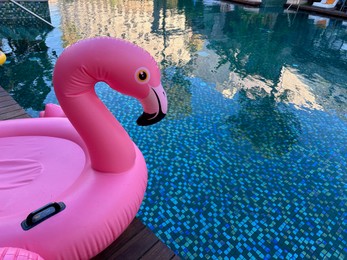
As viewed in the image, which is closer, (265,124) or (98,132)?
(98,132)

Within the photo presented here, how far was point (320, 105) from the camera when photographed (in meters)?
4.77

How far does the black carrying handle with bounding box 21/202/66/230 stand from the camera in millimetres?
1404

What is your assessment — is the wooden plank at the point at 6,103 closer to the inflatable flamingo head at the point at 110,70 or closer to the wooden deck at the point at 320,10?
the inflatable flamingo head at the point at 110,70

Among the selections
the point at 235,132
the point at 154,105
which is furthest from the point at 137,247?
the point at 235,132

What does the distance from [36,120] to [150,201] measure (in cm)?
137

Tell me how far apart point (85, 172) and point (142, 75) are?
2.66 ft

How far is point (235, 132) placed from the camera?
3891 mm

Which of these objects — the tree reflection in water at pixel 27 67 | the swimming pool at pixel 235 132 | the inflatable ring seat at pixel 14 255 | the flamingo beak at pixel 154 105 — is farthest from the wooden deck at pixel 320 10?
the inflatable ring seat at pixel 14 255

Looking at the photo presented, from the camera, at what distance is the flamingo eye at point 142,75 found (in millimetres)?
1500

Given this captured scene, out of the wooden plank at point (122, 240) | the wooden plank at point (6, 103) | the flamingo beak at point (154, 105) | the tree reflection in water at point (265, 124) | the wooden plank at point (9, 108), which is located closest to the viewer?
the flamingo beak at point (154, 105)

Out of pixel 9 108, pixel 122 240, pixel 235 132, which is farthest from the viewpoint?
pixel 235 132

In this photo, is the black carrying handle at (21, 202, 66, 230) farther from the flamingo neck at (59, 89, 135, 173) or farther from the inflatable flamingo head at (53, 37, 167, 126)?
the inflatable flamingo head at (53, 37, 167, 126)

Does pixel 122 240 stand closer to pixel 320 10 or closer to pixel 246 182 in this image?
pixel 246 182

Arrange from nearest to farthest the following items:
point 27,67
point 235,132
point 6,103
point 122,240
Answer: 1. point 122,240
2. point 6,103
3. point 235,132
4. point 27,67
